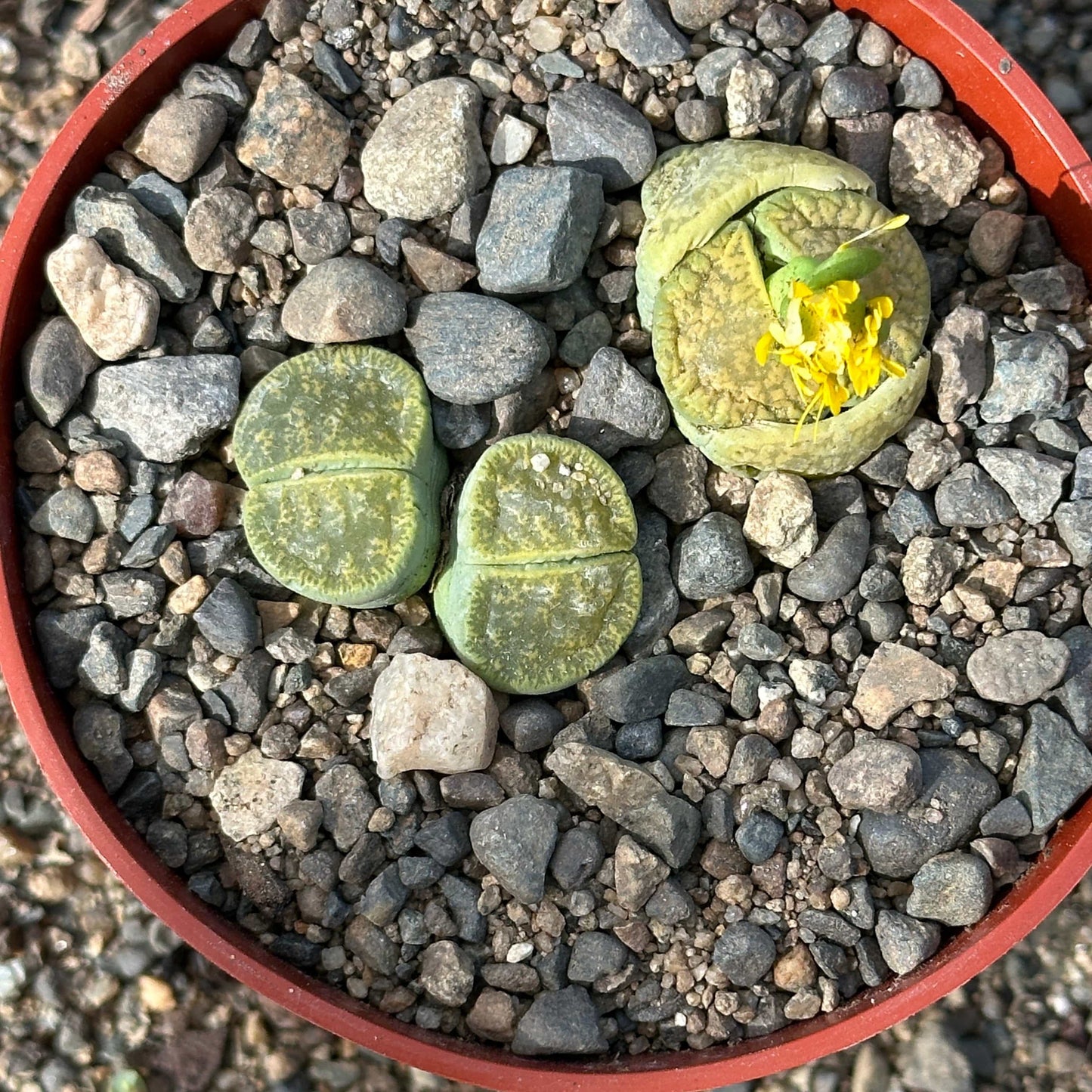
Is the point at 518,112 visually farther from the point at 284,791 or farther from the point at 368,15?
the point at 284,791

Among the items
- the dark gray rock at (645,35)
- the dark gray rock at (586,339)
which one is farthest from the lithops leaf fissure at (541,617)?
the dark gray rock at (645,35)

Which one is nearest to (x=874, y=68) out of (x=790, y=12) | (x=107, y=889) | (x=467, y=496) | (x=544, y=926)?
(x=790, y=12)

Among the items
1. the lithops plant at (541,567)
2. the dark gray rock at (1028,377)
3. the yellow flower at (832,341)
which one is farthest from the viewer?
the dark gray rock at (1028,377)

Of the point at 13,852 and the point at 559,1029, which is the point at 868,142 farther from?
the point at 13,852

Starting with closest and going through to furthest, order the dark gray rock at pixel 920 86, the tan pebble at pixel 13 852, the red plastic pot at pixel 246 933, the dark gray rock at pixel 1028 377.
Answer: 1. the red plastic pot at pixel 246 933
2. the dark gray rock at pixel 1028 377
3. the dark gray rock at pixel 920 86
4. the tan pebble at pixel 13 852

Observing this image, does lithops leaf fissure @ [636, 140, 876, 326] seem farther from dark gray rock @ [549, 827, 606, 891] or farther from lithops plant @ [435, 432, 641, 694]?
dark gray rock @ [549, 827, 606, 891]

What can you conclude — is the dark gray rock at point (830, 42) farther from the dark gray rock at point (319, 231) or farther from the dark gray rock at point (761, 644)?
the dark gray rock at point (761, 644)

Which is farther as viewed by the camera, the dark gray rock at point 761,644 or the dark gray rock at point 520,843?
the dark gray rock at point 761,644
